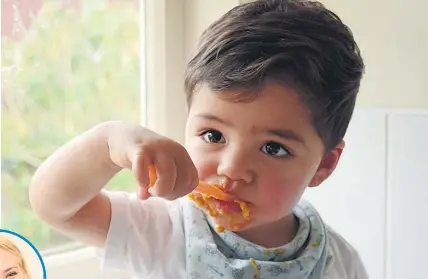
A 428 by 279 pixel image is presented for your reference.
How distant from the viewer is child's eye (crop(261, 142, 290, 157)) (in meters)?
0.82

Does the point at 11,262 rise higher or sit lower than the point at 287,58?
lower

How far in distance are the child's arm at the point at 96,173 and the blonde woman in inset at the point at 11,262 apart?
2.2 inches

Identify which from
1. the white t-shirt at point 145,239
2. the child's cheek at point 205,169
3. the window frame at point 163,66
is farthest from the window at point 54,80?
the child's cheek at point 205,169

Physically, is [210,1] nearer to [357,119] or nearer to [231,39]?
[357,119]

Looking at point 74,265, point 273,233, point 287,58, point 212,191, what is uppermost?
point 287,58

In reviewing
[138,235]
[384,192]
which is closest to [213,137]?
[138,235]

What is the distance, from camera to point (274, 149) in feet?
2.73

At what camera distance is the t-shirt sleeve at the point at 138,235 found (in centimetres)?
83

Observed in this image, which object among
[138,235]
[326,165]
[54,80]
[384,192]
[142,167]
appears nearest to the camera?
[142,167]

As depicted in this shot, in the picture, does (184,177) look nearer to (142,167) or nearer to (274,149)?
(142,167)

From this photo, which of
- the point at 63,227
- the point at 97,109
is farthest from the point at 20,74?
the point at 63,227

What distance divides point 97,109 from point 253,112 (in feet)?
1.42

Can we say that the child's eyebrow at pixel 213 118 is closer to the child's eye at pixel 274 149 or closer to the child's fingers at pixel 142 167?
the child's eye at pixel 274 149

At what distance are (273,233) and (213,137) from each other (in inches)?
6.9
